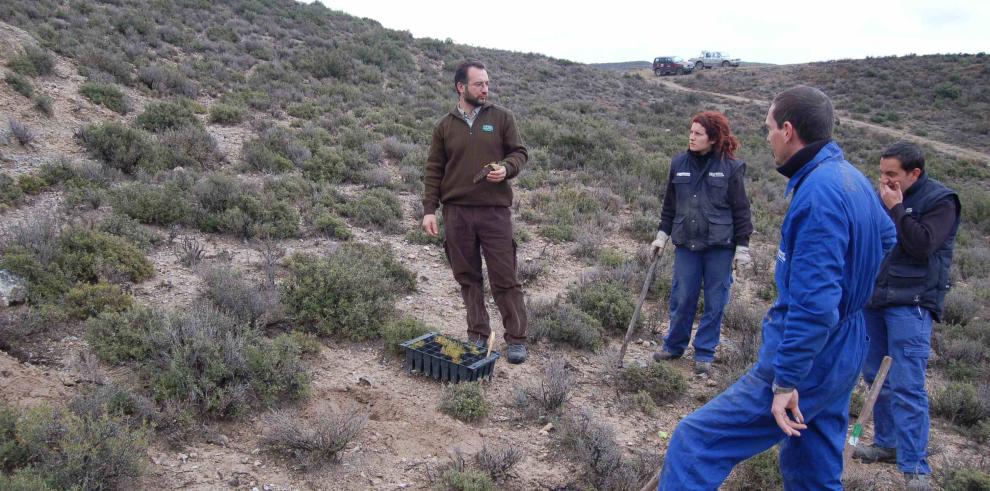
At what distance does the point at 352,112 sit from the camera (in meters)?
13.9

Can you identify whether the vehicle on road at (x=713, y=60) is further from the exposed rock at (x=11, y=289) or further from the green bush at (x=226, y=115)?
the exposed rock at (x=11, y=289)

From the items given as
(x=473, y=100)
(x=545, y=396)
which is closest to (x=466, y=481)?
(x=545, y=396)

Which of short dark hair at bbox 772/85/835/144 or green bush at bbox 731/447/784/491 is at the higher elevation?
short dark hair at bbox 772/85/835/144

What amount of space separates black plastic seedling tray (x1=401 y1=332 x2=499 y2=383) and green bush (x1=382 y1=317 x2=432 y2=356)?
0.22m

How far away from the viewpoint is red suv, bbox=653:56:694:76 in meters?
43.3

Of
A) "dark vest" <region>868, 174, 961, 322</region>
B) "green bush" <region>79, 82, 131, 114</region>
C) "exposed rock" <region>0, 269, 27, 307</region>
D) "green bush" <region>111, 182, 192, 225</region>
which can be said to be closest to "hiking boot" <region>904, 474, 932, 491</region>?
"dark vest" <region>868, 174, 961, 322</region>

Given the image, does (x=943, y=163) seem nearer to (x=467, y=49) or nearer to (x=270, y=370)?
(x=467, y=49)

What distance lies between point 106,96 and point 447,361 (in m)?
9.11

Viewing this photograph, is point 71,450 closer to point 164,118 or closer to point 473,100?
point 473,100

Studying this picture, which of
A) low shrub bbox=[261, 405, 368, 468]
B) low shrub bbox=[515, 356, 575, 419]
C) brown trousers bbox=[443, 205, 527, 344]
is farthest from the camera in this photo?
brown trousers bbox=[443, 205, 527, 344]

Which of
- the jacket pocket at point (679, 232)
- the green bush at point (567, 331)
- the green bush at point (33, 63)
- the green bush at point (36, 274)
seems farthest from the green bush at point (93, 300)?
the green bush at point (33, 63)

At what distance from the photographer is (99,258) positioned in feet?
16.4

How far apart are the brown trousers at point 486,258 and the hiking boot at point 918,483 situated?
2.74m

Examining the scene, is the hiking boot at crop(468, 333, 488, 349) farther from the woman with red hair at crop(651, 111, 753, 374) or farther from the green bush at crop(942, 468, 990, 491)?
the green bush at crop(942, 468, 990, 491)
